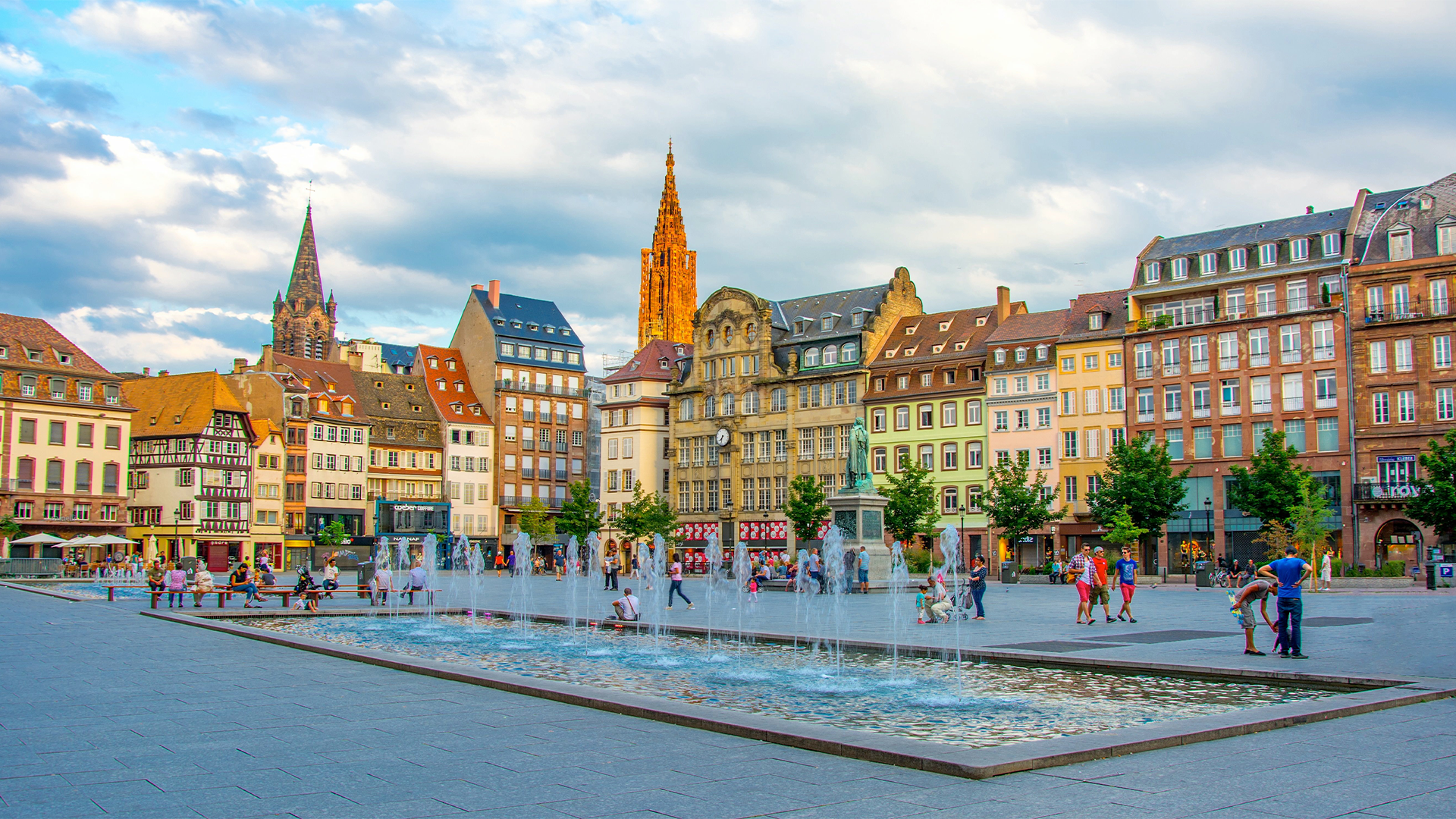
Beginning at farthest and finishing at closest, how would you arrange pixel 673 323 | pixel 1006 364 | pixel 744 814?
1. pixel 673 323
2. pixel 1006 364
3. pixel 744 814

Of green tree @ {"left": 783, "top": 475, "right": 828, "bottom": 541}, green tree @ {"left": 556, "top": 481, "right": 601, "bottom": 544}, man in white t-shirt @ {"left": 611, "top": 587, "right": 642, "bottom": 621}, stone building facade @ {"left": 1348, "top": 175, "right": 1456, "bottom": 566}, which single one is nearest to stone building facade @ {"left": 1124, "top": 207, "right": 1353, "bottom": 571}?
stone building facade @ {"left": 1348, "top": 175, "right": 1456, "bottom": 566}

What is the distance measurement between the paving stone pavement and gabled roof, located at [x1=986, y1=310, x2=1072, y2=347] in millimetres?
59221

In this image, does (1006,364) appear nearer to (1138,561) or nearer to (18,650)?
(1138,561)

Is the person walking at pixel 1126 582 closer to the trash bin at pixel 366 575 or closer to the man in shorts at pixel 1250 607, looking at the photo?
the man in shorts at pixel 1250 607

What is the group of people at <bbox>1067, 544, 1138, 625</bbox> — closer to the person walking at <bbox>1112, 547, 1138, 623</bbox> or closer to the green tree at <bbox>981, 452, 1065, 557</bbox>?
the person walking at <bbox>1112, 547, 1138, 623</bbox>

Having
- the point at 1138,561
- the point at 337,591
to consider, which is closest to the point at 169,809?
the point at 337,591

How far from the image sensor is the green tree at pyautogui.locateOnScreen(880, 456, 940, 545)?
61500 millimetres

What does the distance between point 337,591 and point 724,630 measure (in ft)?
71.6

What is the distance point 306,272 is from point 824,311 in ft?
267

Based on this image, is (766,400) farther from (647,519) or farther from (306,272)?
(306,272)

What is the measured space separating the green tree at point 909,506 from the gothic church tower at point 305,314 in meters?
92.9

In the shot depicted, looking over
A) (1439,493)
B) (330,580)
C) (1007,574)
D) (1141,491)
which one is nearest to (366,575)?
(330,580)

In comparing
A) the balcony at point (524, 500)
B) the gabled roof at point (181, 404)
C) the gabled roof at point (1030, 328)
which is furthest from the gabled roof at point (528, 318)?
the gabled roof at point (1030, 328)

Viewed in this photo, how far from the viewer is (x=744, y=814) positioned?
7.45m
